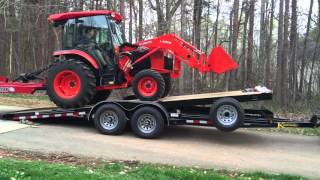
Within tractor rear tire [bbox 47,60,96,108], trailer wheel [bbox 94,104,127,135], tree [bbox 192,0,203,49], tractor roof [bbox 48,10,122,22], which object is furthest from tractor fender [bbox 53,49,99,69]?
tree [bbox 192,0,203,49]

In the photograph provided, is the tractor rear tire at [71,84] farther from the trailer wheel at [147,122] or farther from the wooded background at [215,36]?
the wooded background at [215,36]

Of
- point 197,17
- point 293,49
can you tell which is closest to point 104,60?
point 293,49

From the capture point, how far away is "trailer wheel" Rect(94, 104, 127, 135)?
37.4 ft

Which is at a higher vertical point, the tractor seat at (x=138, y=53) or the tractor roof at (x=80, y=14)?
the tractor roof at (x=80, y=14)

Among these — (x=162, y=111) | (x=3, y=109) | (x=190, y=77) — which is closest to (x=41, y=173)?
(x=162, y=111)

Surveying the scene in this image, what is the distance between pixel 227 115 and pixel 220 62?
1.55 m

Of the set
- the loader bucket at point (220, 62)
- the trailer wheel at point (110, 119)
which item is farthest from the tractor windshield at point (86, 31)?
the loader bucket at point (220, 62)

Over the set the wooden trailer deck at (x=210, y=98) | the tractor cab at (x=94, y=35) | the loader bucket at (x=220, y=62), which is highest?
the tractor cab at (x=94, y=35)

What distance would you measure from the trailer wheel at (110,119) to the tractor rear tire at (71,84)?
75 centimetres

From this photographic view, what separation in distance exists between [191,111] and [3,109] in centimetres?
672

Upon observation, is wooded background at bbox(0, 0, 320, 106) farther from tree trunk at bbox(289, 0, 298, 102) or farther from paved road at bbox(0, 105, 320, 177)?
paved road at bbox(0, 105, 320, 177)

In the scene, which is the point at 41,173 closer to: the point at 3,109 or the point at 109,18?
the point at 109,18

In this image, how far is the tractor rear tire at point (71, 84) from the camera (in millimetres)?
12047

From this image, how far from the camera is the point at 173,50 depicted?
39.0 feet
